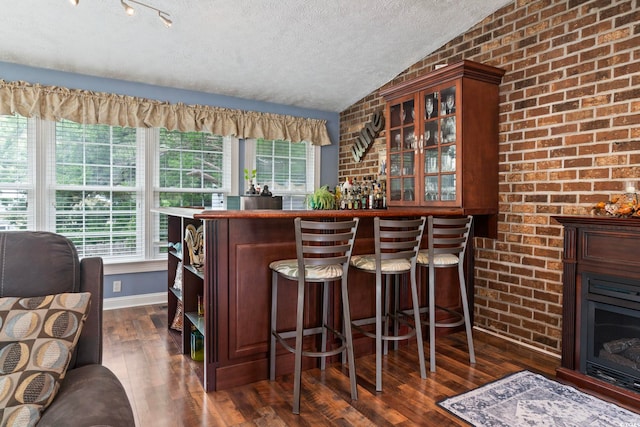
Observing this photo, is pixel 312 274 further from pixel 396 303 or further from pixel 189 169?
pixel 189 169

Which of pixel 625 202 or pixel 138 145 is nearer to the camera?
pixel 625 202

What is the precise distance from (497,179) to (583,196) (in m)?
0.71

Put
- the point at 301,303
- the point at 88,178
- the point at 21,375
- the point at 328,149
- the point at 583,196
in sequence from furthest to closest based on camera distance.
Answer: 1. the point at 328,149
2. the point at 88,178
3. the point at 583,196
4. the point at 301,303
5. the point at 21,375

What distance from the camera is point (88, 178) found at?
13.4 feet

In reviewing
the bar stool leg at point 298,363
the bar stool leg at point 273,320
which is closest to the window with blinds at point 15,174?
the bar stool leg at point 273,320

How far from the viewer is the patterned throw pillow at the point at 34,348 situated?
1093mm

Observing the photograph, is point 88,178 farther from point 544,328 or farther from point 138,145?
point 544,328

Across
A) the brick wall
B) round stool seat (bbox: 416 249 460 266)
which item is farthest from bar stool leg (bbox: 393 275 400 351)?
the brick wall

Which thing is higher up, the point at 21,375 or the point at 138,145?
the point at 138,145

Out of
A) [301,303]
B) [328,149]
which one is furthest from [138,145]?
[301,303]

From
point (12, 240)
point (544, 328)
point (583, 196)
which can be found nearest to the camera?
point (12, 240)

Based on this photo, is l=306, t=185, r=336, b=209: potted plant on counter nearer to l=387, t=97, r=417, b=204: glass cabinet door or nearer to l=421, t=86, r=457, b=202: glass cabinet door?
l=387, t=97, r=417, b=204: glass cabinet door

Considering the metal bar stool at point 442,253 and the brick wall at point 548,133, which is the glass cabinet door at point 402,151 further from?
the metal bar stool at point 442,253

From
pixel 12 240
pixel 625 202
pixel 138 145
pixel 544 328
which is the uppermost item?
pixel 138 145
